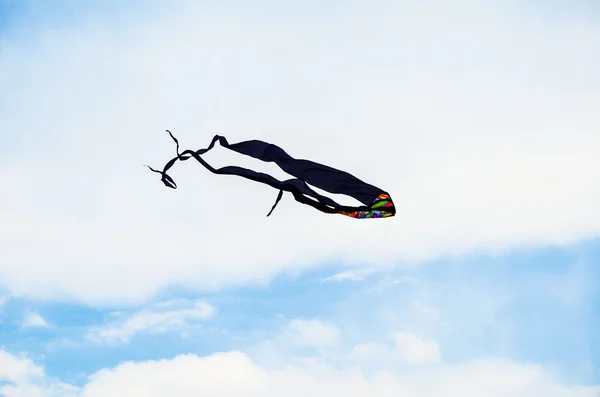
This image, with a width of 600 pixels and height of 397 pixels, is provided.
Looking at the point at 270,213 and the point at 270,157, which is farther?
the point at 270,157

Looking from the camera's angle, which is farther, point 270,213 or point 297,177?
point 297,177

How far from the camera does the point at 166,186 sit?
587 inches

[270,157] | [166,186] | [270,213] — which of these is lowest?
[270,213]

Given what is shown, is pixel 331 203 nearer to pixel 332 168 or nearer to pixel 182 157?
pixel 332 168

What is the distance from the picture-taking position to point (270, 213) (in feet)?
45.9

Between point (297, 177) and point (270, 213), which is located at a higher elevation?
point (297, 177)

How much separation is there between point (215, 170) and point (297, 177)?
2213 mm

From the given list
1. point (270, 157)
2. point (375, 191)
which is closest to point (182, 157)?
point (270, 157)

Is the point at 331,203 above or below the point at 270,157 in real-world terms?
below

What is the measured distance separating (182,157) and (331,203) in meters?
3.76

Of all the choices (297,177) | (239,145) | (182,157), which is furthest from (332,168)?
(182,157)

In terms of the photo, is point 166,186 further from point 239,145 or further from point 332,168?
point 332,168

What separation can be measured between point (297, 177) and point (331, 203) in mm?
1376

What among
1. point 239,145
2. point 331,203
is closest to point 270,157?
point 239,145
